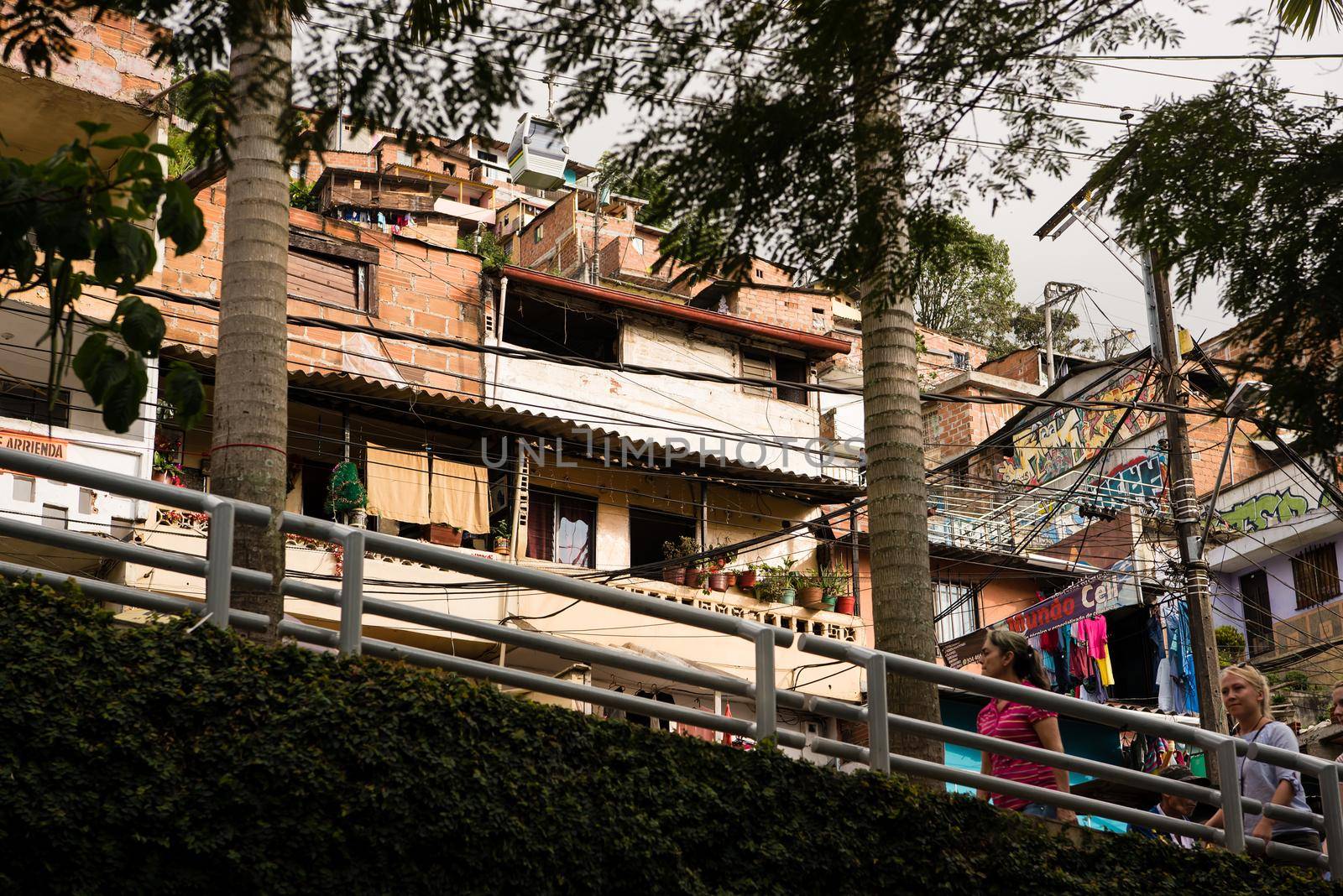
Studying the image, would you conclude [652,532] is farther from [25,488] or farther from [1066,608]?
[25,488]

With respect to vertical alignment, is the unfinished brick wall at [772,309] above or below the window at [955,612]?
above

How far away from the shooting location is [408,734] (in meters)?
6.09

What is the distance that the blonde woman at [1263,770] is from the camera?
854 centimetres

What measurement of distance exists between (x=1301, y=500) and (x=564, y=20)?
30259mm

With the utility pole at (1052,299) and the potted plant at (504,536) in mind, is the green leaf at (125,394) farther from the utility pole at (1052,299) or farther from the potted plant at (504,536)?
the utility pole at (1052,299)

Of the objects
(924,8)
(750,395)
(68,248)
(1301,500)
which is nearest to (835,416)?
(750,395)

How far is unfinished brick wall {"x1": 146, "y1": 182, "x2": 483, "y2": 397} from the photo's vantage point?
2381cm

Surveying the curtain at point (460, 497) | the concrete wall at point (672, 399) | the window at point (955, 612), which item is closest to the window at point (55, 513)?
the curtain at point (460, 497)

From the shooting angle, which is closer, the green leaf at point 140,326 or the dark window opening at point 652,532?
the green leaf at point 140,326

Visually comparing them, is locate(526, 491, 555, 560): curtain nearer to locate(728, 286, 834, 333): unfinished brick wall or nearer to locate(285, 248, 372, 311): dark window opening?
locate(285, 248, 372, 311): dark window opening

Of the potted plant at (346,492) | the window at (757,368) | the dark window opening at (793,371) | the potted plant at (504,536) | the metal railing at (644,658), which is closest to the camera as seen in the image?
the metal railing at (644,658)

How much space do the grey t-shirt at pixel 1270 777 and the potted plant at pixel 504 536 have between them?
1696cm

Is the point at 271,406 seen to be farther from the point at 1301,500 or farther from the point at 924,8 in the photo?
the point at 1301,500

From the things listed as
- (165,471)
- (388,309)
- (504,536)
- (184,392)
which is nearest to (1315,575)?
(504,536)
